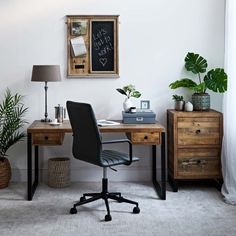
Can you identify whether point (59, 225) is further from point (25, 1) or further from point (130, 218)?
point (25, 1)

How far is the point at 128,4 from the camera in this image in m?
4.78

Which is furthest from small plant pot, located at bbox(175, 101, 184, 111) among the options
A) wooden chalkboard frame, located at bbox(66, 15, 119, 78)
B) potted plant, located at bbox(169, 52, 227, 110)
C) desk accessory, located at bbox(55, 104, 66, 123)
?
desk accessory, located at bbox(55, 104, 66, 123)

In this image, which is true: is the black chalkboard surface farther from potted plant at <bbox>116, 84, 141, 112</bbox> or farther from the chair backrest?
the chair backrest

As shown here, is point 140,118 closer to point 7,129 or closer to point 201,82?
point 201,82

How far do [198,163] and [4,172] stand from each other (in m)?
2.08

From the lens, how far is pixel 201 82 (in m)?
4.82

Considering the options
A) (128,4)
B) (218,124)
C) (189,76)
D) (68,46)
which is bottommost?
(218,124)

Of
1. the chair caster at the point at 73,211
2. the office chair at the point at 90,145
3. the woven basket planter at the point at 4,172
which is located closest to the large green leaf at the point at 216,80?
the office chair at the point at 90,145

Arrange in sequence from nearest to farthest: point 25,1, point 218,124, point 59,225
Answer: point 59,225 → point 218,124 → point 25,1

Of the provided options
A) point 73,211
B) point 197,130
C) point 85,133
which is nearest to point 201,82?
point 197,130

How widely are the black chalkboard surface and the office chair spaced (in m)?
1.11

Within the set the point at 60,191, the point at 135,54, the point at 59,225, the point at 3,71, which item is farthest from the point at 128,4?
the point at 59,225

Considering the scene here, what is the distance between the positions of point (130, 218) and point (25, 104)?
77.2 inches

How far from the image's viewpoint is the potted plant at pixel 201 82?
4523mm
